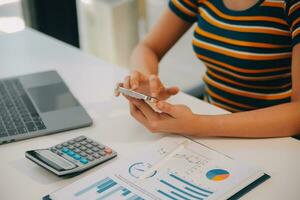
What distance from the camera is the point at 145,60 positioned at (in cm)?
135

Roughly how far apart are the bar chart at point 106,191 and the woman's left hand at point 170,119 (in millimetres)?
189

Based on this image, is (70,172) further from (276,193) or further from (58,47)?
(58,47)

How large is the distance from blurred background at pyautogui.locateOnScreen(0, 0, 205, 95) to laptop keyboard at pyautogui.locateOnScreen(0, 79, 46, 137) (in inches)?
22.7

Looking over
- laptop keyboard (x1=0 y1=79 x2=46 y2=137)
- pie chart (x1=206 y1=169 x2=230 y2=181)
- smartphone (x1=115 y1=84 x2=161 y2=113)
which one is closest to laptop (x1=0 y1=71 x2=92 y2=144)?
laptop keyboard (x1=0 y1=79 x2=46 y2=137)

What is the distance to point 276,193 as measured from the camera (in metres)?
0.81

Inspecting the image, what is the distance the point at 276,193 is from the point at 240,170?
0.07m

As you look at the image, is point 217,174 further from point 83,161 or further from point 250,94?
point 250,94

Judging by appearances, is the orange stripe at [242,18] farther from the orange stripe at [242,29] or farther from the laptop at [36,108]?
the laptop at [36,108]

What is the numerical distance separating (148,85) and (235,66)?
0.27m

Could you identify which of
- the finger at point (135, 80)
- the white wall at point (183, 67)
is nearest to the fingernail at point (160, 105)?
the finger at point (135, 80)

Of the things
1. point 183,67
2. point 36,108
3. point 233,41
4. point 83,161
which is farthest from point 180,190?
point 183,67

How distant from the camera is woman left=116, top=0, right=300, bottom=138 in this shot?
3.18 ft

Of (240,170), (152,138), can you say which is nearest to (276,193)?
(240,170)

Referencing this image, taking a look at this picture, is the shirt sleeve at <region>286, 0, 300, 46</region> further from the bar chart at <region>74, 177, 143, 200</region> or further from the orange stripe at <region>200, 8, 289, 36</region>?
the bar chart at <region>74, 177, 143, 200</region>
